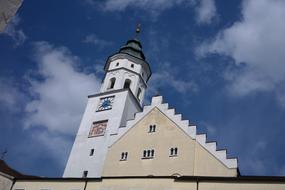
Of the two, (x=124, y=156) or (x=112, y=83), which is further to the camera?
(x=112, y=83)

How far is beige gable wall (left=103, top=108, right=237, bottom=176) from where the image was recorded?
27281mm

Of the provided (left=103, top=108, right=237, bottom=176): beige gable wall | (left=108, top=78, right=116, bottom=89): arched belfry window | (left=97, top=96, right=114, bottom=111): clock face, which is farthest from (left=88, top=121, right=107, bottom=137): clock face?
(left=108, top=78, right=116, bottom=89): arched belfry window

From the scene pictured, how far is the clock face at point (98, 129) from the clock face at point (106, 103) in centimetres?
210

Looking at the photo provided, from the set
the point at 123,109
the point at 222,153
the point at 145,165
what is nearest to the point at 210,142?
the point at 222,153

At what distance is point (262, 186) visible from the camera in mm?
21375

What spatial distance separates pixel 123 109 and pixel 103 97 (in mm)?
3910

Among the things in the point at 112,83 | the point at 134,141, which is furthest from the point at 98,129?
the point at 112,83

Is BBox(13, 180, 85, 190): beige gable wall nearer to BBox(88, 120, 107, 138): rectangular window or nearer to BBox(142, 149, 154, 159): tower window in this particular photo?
BBox(142, 149, 154, 159): tower window

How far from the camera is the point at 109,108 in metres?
37.7

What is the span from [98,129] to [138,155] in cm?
765

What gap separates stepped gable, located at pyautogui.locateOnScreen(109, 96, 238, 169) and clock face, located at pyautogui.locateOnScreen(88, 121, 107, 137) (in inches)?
109

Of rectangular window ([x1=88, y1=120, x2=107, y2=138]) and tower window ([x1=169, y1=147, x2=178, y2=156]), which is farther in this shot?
rectangular window ([x1=88, y1=120, x2=107, y2=138])

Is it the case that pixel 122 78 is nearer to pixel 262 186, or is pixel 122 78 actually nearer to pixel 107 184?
pixel 107 184

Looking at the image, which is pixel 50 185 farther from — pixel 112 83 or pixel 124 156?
pixel 112 83
